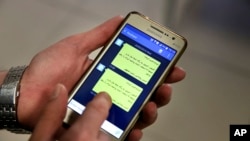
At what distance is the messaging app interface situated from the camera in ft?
2.20

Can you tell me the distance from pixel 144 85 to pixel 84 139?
0.24 meters

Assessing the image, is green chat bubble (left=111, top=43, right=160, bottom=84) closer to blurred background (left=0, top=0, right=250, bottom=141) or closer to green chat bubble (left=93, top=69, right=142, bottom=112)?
green chat bubble (left=93, top=69, right=142, bottom=112)

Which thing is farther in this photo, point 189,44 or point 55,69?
point 189,44

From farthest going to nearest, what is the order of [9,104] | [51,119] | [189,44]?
[189,44]
[9,104]
[51,119]

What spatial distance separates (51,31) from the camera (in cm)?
119

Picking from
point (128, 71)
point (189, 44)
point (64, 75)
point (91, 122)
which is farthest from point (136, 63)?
point (189, 44)

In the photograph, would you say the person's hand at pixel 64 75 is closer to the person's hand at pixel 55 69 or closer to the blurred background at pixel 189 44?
the person's hand at pixel 55 69

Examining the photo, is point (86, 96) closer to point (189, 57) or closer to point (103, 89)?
point (103, 89)

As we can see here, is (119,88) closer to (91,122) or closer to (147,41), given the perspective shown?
(147,41)

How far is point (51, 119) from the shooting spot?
48cm

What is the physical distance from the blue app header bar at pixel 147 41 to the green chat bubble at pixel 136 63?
17 millimetres

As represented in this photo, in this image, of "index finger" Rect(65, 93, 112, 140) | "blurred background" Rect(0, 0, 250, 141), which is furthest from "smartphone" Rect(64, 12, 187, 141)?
"blurred background" Rect(0, 0, 250, 141)

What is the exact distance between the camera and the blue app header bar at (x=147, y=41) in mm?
721

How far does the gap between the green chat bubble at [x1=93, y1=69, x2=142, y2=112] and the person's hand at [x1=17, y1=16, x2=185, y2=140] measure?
0.11ft
